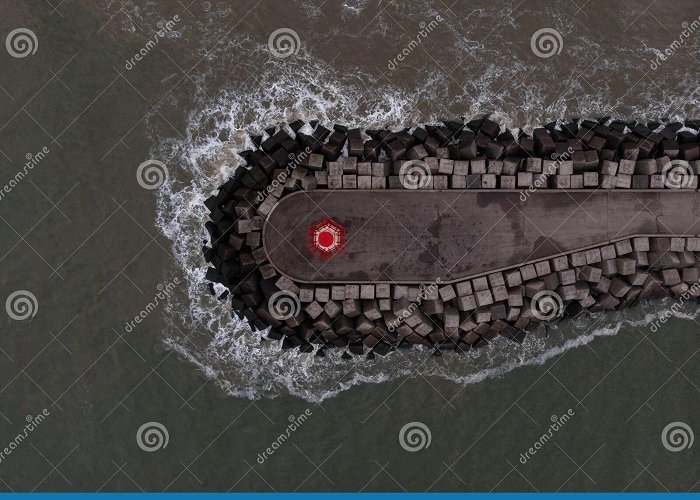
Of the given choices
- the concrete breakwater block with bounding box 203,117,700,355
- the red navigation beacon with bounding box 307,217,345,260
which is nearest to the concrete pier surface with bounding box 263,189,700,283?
the concrete breakwater block with bounding box 203,117,700,355

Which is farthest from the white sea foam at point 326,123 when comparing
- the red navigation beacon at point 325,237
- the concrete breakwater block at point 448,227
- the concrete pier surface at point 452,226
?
the red navigation beacon at point 325,237

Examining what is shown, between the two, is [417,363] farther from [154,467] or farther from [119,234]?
[119,234]

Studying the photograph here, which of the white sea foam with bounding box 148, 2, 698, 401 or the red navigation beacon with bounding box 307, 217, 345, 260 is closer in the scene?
→ the red navigation beacon with bounding box 307, 217, 345, 260

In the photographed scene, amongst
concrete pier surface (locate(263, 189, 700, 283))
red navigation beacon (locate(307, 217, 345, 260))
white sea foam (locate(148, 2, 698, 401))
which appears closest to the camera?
red navigation beacon (locate(307, 217, 345, 260))

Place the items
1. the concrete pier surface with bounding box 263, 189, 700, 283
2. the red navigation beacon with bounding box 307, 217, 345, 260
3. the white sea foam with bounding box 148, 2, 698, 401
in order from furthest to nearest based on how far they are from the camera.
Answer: the white sea foam with bounding box 148, 2, 698, 401 < the concrete pier surface with bounding box 263, 189, 700, 283 < the red navigation beacon with bounding box 307, 217, 345, 260

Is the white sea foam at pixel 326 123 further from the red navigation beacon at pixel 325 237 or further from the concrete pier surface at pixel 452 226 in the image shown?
the red navigation beacon at pixel 325 237

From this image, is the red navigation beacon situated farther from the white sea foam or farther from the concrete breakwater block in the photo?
the white sea foam
